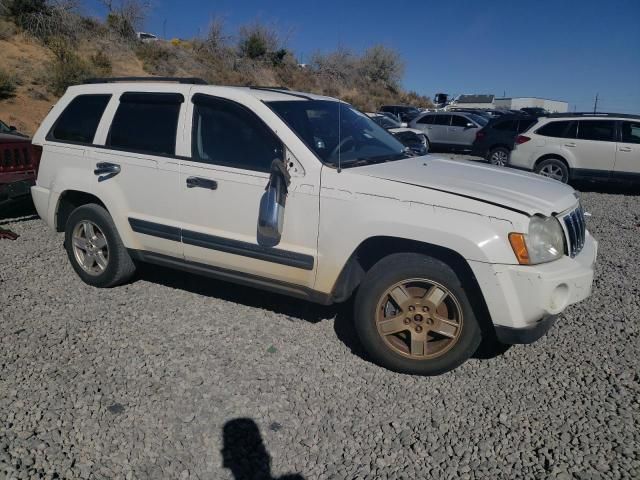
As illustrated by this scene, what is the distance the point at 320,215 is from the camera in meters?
3.36

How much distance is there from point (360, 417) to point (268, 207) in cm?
146

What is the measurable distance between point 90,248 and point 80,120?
1.17m

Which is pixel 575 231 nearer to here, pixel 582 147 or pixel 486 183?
pixel 486 183

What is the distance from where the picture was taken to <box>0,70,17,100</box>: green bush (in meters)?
19.1

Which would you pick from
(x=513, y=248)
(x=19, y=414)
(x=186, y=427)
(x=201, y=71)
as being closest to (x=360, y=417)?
(x=186, y=427)

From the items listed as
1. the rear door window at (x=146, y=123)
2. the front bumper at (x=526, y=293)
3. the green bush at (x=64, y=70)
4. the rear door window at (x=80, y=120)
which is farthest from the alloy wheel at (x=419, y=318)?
the green bush at (x=64, y=70)

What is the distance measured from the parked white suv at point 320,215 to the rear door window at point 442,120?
14.1 m

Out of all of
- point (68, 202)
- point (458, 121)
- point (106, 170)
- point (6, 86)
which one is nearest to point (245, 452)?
point (106, 170)

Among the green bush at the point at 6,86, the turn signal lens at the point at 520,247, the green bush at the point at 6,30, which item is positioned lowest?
the turn signal lens at the point at 520,247

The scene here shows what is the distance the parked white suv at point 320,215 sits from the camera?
9.73ft

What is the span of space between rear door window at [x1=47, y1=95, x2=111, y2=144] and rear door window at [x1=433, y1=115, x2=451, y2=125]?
15.0 metres

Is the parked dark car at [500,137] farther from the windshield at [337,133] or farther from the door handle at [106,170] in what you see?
the door handle at [106,170]

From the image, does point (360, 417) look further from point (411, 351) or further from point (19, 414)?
point (19, 414)

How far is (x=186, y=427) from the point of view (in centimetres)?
278
